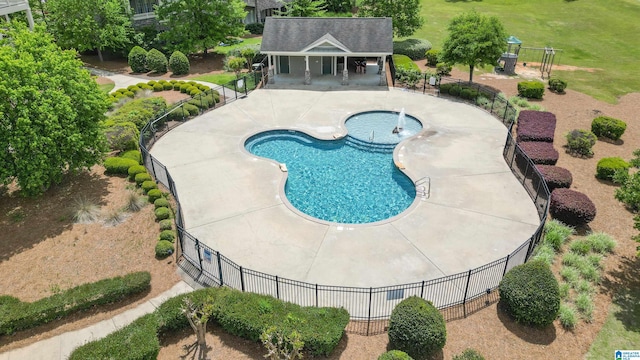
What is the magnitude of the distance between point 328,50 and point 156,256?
78.4 feet

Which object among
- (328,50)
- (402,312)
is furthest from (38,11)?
(402,312)

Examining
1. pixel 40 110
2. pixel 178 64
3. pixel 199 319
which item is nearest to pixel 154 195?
pixel 40 110

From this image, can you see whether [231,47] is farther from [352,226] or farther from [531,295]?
[531,295]

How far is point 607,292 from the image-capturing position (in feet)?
51.4

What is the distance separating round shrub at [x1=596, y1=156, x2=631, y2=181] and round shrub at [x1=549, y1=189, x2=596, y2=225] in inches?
177

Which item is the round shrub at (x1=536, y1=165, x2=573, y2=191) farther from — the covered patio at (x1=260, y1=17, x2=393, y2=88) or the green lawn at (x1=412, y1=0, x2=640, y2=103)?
the covered patio at (x1=260, y1=17, x2=393, y2=88)

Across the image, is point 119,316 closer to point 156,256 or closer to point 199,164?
point 156,256

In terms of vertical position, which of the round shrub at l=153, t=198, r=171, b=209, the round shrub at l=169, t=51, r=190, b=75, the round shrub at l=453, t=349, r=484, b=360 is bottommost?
the round shrub at l=453, t=349, r=484, b=360

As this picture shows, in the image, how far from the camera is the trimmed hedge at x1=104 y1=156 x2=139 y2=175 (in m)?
23.1

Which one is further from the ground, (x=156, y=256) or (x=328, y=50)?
(x=328, y=50)

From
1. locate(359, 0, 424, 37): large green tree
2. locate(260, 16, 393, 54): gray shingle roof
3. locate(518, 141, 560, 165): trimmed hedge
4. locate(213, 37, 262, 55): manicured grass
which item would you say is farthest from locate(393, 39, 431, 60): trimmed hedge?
locate(518, 141, 560, 165): trimmed hedge

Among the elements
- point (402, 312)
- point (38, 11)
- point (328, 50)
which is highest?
point (38, 11)

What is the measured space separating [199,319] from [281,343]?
9.58ft

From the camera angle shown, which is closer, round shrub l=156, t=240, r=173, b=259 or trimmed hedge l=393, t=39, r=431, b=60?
round shrub l=156, t=240, r=173, b=259
